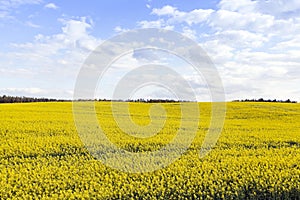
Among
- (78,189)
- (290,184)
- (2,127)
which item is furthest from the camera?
(2,127)

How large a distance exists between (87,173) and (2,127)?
34.9 ft

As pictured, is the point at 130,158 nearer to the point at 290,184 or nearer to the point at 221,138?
the point at 290,184

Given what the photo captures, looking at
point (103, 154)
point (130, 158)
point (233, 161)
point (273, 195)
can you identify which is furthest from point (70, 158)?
point (273, 195)

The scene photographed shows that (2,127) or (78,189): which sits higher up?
(2,127)

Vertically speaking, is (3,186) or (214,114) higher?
(214,114)

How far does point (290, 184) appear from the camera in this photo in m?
9.66

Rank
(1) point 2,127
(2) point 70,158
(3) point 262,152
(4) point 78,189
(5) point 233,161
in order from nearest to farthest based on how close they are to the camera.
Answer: (4) point 78,189 → (5) point 233,161 → (2) point 70,158 → (3) point 262,152 → (1) point 2,127

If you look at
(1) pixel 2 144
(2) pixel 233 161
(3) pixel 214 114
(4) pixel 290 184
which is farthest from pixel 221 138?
(3) pixel 214 114

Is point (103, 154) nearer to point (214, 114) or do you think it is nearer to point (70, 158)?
point (70, 158)

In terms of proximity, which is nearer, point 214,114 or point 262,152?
point 262,152

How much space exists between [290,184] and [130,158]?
212 inches

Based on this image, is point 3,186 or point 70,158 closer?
point 3,186

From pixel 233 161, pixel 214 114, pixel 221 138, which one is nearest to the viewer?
pixel 233 161

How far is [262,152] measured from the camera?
14.5 meters
